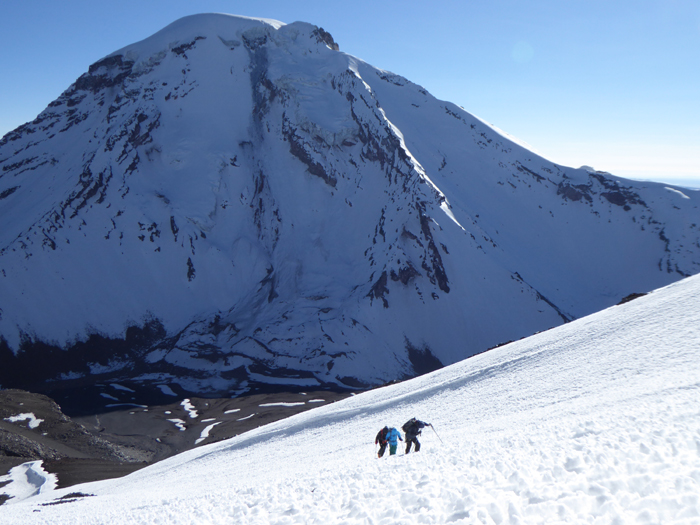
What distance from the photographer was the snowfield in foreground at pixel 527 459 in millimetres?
6855

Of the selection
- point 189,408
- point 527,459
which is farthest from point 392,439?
point 189,408

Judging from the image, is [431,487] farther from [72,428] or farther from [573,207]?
[573,207]

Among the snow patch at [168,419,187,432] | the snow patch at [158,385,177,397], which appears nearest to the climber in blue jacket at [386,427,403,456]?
the snow patch at [168,419,187,432]

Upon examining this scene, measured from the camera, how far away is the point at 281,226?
348 feet

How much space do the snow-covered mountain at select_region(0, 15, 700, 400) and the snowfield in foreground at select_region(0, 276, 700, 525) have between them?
187ft

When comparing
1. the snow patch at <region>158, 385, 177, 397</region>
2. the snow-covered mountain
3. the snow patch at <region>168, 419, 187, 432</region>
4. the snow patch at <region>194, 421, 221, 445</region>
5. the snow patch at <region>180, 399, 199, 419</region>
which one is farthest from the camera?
the snow-covered mountain

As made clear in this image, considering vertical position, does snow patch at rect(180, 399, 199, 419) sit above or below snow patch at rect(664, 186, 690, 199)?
below

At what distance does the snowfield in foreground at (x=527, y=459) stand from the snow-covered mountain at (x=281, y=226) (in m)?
57.1

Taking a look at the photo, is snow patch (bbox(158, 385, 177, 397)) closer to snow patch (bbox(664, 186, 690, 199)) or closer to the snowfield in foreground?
the snowfield in foreground

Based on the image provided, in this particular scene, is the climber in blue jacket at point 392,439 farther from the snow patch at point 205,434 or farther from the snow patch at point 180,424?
the snow patch at point 180,424

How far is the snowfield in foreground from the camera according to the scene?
6.86 meters

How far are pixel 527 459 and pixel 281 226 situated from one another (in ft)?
328

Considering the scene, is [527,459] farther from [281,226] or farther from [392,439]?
[281,226]

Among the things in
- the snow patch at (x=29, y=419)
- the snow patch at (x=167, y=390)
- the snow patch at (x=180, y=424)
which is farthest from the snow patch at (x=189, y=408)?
the snow patch at (x=29, y=419)
